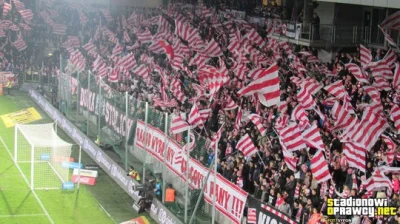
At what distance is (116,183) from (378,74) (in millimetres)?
12043

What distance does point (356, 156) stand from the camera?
24.9 m

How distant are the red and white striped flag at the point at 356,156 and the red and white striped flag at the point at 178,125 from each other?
7.35m

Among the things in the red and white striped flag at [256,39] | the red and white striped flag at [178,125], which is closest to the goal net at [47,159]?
the red and white striped flag at [178,125]

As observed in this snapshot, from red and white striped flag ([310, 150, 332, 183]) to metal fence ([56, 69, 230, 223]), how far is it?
4304 millimetres

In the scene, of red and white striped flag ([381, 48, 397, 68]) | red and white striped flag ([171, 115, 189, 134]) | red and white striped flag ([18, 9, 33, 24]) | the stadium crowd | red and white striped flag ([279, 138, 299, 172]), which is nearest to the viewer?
the stadium crowd

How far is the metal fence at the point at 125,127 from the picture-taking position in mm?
29734

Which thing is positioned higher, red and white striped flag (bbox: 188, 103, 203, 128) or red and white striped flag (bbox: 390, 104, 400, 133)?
red and white striped flag (bbox: 390, 104, 400, 133)

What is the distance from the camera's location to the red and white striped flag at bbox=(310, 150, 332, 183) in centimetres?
2498

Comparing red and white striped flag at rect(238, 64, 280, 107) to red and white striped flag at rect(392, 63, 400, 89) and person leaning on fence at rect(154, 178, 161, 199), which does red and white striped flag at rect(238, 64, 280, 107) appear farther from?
person leaning on fence at rect(154, 178, 161, 199)

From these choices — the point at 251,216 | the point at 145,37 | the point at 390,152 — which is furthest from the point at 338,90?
the point at 145,37

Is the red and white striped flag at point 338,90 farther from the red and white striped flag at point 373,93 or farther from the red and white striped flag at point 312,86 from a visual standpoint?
the red and white striped flag at point 312,86

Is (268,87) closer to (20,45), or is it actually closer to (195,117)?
(195,117)

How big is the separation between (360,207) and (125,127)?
15591 mm

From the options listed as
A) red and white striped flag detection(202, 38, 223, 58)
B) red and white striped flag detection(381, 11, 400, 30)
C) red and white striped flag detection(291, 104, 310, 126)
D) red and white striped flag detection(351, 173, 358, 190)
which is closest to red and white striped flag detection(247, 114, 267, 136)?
red and white striped flag detection(291, 104, 310, 126)
